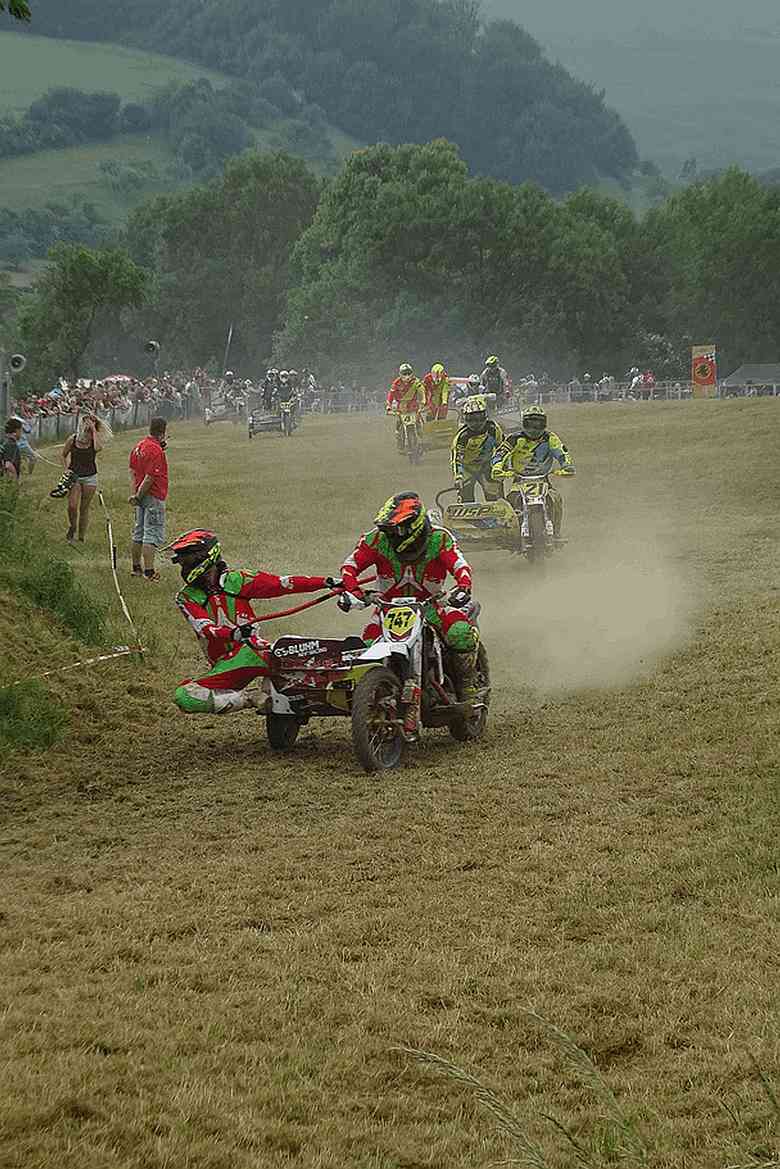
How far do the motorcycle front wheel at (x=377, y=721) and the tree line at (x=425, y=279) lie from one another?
83.6 meters

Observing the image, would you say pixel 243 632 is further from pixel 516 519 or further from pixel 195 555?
pixel 516 519

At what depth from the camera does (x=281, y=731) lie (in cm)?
1222

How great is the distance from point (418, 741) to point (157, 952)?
5.11 metres

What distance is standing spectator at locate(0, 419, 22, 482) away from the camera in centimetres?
2700

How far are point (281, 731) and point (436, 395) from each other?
91.3 feet

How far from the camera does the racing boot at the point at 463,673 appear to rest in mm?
12171

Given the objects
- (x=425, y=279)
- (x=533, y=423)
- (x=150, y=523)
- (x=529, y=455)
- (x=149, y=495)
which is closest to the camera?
(x=149, y=495)

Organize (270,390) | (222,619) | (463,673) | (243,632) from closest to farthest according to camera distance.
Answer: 1. (243,632)
2. (222,619)
3. (463,673)
4. (270,390)

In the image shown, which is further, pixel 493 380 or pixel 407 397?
pixel 493 380

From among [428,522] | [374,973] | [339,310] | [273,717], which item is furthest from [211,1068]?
[339,310]

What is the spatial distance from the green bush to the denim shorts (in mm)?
7562

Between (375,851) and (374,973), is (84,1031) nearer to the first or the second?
(374,973)

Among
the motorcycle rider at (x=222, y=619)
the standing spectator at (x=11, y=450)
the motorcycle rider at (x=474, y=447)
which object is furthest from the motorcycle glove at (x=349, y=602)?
the standing spectator at (x=11, y=450)

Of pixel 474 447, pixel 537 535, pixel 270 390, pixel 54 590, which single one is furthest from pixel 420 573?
pixel 270 390
